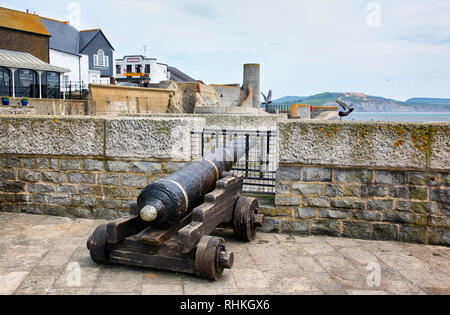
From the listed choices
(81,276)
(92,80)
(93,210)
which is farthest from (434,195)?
(92,80)

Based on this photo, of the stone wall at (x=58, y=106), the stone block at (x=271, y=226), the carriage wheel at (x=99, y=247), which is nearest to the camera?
the carriage wheel at (x=99, y=247)

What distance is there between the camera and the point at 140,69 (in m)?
55.1

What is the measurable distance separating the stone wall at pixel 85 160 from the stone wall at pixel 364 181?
137 cm

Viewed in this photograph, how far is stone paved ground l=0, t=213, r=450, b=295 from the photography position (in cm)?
296

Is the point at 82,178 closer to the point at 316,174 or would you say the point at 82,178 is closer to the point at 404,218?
the point at 316,174

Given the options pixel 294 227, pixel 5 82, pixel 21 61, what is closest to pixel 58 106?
pixel 5 82

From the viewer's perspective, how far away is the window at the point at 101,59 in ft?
140

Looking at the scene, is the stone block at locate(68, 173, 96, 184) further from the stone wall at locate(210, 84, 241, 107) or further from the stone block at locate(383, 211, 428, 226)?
the stone wall at locate(210, 84, 241, 107)

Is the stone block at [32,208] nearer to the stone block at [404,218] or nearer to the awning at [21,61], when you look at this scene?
the stone block at [404,218]

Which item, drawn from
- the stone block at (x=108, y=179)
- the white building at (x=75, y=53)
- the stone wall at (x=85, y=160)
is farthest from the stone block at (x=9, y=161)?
the white building at (x=75, y=53)

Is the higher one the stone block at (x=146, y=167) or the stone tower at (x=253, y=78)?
the stone tower at (x=253, y=78)

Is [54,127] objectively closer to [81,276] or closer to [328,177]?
[81,276]

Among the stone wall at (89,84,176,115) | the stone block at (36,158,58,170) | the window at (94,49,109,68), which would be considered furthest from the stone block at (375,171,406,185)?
the window at (94,49,109,68)

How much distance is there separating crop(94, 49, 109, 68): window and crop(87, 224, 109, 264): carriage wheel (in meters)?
43.3
